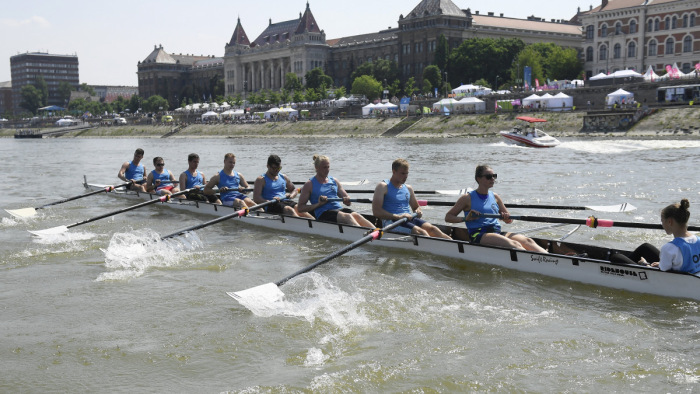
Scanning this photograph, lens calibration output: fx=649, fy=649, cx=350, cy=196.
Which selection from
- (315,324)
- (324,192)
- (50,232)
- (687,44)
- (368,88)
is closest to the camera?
(315,324)

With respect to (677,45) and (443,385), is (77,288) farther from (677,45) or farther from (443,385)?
(677,45)

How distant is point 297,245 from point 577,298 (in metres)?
6.42

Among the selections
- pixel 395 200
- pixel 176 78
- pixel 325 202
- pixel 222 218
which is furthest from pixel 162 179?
pixel 176 78

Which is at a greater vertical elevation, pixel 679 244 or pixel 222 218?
pixel 679 244

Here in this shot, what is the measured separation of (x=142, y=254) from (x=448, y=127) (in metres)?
57.1

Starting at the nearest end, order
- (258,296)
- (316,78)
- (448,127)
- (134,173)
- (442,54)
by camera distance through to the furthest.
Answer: (258,296), (134,173), (448,127), (442,54), (316,78)


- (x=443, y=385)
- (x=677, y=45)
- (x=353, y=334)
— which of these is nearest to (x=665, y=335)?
(x=443, y=385)

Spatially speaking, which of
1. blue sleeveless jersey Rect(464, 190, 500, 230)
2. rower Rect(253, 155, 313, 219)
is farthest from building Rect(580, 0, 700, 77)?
blue sleeveless jersey Rect(464, 190, 500, 230)

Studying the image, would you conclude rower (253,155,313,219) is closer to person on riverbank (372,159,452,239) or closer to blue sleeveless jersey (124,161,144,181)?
person on riverbank (372,159,452,239)

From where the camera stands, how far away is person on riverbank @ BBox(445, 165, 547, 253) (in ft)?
35.1

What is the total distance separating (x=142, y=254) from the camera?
12.8 m

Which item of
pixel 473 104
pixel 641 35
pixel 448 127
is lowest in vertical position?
pixel 448 127

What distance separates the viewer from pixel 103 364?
306 inches

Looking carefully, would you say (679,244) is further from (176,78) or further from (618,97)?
(176,78)
